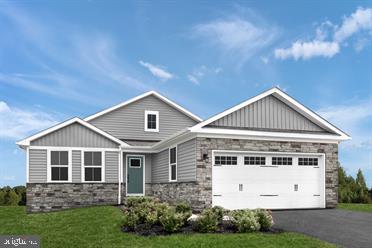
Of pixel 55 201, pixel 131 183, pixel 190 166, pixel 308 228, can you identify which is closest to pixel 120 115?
pixel 131 183

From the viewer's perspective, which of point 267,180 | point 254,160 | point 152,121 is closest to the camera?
point 254,160

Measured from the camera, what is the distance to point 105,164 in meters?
21.2

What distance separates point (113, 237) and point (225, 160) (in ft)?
22.3

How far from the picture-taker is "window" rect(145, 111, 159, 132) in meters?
25.5

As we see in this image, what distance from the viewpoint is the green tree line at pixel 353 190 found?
1016 inches

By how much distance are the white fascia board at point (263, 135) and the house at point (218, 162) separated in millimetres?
41

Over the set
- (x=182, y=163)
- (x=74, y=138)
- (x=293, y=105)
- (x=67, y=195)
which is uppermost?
(x=293, y=105)

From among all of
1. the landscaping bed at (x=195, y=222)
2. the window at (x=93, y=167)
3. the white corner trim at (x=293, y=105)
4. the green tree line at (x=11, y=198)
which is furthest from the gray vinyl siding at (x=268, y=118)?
the green tree line at (x=11, y=198)

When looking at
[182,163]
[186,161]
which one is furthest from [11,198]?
[186,161]

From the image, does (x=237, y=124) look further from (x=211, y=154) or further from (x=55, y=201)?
(x=55, y=201)

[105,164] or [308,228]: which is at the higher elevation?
[105,164]

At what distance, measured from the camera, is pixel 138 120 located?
83.1ft

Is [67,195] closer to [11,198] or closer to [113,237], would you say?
[113,237]

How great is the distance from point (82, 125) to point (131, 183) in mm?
4952
